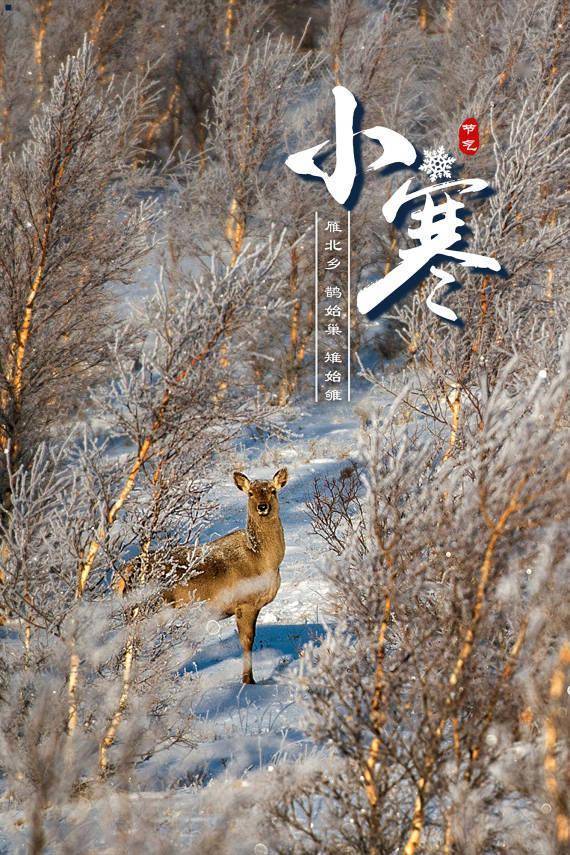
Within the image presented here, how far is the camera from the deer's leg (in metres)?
8.39

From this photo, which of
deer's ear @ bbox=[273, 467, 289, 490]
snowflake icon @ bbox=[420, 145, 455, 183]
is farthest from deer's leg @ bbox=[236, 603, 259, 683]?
snowflake icon @ bbox=[420, 145, 455, 183]

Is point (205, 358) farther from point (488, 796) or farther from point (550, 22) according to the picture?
point (550, 22)

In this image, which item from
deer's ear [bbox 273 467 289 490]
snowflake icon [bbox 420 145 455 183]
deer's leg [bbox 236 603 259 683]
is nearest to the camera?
deer's leg [bbox 236 603 259 683]

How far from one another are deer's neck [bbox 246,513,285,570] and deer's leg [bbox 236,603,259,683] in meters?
0.47

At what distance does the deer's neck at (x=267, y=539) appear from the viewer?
28.9 ft

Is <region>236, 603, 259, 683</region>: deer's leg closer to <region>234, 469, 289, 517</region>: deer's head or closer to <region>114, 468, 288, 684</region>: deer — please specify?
<region>114, 468, 288, 684</region>: deer

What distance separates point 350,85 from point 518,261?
546 inches

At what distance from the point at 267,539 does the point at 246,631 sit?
94cm

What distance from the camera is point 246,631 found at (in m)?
8.52

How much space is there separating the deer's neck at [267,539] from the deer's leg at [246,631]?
472mm

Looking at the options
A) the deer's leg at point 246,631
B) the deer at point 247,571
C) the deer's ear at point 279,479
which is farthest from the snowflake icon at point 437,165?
the deer's leg at point 246,631

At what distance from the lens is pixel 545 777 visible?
3549 mm

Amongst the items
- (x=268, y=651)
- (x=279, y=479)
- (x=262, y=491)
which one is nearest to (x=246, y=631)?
(x=268, y=651)

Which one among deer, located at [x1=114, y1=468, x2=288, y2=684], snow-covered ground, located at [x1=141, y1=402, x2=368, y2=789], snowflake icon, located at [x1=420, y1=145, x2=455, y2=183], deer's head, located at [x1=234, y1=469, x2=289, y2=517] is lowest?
snow-covered ground, located at [x1=141, y1=402, x2=368, y2=789]
